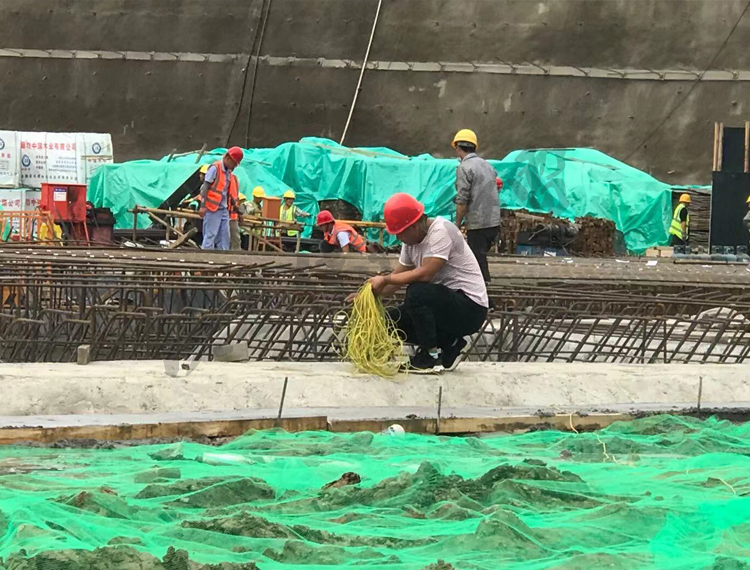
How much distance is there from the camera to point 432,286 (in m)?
8.27

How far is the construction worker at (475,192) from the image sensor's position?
34.3ft

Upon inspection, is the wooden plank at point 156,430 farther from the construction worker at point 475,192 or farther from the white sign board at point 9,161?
the white sign board at point 9,161

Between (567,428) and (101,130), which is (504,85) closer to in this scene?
(101,130)

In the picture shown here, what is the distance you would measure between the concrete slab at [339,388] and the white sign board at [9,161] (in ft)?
51.4

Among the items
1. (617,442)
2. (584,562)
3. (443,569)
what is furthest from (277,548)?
(617,442)

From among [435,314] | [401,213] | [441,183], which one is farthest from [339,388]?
[441,183]

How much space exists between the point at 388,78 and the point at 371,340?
2773cm

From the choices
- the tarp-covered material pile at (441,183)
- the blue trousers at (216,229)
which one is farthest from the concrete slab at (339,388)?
the tarp-covered material pile at (441,183)

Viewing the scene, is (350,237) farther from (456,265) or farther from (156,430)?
(156,430)

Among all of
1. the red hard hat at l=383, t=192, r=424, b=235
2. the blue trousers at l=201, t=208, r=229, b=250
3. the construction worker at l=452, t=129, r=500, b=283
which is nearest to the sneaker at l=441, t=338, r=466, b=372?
the red hard hat at l=383, t=192, r=424, b=235

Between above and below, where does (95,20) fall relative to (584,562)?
above

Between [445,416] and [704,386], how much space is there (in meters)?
2.33

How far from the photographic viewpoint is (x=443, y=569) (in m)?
3.88

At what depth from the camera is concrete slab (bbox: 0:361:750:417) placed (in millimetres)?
7348
